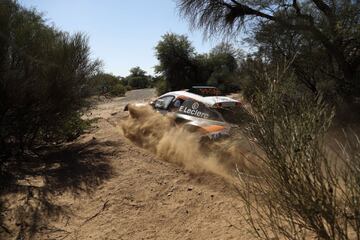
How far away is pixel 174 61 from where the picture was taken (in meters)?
39.2

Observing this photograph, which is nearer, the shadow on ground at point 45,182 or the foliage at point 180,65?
the shadow on ground at point 45,182

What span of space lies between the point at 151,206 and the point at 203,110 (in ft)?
11.8

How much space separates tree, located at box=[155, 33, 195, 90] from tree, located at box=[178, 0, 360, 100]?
24419 millimetres

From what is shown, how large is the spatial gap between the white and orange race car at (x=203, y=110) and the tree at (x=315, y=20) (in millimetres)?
4157

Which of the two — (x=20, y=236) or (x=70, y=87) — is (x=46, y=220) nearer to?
(x=20, y=236)

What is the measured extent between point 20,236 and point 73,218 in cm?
89

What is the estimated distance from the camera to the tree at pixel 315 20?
12.3m

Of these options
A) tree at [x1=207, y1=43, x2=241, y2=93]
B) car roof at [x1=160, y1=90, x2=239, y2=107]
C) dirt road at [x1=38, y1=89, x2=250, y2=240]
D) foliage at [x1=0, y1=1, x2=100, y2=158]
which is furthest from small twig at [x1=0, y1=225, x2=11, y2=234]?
tree at [x1=207, y1=43, x2=241, y2=93]

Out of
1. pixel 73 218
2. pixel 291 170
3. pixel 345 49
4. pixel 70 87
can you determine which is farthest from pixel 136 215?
pixel 345 49

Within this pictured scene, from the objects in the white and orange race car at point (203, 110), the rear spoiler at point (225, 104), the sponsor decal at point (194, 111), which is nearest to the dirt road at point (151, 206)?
the white and orange race car at point (203, 110)

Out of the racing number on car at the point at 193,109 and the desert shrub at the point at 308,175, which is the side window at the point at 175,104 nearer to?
the racing number on car at the point at 193,109

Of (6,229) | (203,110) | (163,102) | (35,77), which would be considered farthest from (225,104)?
(6,229)

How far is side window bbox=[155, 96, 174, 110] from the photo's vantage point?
11642mm

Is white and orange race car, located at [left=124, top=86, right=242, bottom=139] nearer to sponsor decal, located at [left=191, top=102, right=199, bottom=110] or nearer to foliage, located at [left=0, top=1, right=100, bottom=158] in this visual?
sponsor decal, located at [left=191, top=102, right=199, bottom=110]
